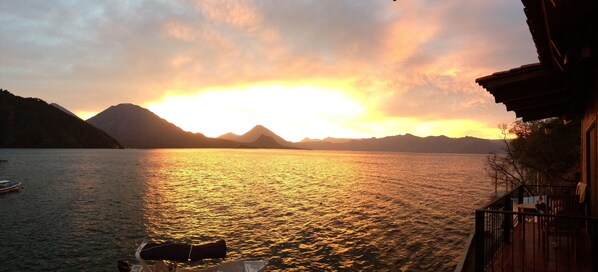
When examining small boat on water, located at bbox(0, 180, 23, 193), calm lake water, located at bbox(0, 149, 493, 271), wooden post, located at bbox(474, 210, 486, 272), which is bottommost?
calm lake water, located at bbox(0, 149, 493, 271)

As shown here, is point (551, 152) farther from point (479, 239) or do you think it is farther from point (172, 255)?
point (172, 255)

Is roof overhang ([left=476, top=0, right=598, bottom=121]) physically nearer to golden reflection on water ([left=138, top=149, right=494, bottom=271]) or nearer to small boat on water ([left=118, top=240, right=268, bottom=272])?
small boat on water ([left=118, top=240, right=268, bottom=272])

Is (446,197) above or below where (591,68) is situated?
below

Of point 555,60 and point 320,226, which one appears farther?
point 320,226

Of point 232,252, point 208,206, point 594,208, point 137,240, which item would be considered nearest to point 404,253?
point 232,252

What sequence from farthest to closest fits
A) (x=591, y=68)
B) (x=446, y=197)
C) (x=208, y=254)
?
(x=446, y=197), (x=208, y=254), (x=591, y=68)

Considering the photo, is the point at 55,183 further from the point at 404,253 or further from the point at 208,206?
the point at 404,253

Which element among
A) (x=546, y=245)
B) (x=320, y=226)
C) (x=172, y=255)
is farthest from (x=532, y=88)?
(x=320, y=226)

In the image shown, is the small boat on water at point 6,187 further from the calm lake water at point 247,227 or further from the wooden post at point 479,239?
the wooden post at point 479,239

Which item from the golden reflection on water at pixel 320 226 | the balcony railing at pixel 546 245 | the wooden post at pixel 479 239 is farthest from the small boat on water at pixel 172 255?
the balcony railing at pixel 546 245

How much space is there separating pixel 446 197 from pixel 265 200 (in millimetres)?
21287

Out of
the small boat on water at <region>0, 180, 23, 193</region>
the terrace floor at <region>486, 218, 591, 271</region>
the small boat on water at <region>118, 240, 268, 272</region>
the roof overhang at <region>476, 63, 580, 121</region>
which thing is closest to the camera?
the roof overhang at <region>476, 63, 580, 121</region>

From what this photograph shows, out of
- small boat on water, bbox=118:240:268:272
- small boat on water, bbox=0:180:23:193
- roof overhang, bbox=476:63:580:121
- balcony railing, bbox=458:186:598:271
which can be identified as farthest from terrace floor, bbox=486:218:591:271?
small boat on water, bbox=0:180:23:193

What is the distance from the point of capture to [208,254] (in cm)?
1049
